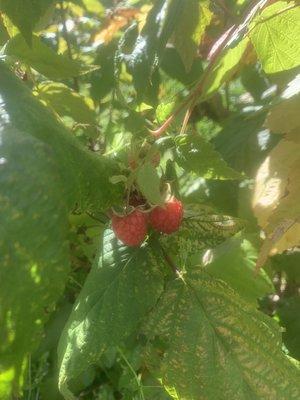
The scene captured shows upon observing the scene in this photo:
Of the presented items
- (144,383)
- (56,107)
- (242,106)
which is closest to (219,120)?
(242,106)

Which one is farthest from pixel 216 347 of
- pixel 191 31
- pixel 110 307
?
pixel 191 31

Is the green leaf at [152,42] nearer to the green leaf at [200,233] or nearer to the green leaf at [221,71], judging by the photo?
the green leaf at [221,71]

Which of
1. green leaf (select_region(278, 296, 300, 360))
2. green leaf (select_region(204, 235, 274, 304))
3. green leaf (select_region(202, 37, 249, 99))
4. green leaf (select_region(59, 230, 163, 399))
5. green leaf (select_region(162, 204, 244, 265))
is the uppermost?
green leaf (select_region(202, 37, 249, 99))

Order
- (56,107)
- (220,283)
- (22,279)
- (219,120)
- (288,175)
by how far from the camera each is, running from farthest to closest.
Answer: (219,120), (56,107), (220,283), (288,175), (22,279)

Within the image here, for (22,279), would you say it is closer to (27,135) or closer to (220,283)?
(27,135)

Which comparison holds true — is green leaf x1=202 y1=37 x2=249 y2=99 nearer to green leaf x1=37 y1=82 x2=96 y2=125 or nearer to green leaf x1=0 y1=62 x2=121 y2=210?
green leaf x1=0 y1=62 x2=121 y2=210

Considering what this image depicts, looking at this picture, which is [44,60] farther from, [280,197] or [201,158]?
[280,197]

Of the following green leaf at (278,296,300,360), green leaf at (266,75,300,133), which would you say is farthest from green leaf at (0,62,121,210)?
green leaf at (278,296,300,360)
